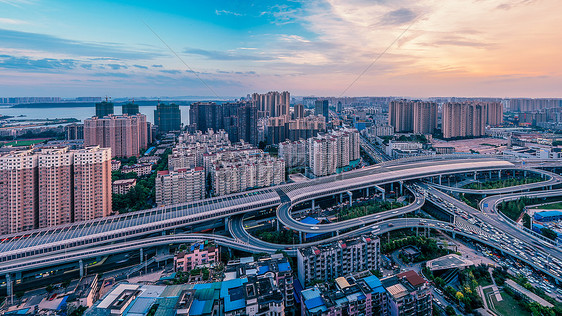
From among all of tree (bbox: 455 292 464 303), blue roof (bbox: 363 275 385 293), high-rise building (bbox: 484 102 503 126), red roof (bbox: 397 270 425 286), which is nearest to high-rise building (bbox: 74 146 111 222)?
blue roof (bbox: 363 275 385 293)

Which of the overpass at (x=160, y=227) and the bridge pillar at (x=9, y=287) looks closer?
the bridge pillar at (x=9, y=287)

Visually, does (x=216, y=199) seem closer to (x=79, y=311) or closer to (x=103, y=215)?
(x=103, y=215)

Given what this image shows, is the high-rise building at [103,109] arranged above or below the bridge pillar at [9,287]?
above

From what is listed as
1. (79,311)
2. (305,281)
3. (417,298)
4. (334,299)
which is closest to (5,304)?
(79,311)

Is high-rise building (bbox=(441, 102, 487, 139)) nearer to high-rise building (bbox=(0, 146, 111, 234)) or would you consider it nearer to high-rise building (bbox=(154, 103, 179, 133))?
high-rise building (bbox=(154, 103, 179, 133))

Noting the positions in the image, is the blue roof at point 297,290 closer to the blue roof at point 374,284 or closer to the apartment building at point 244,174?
the blue roof at point 374,284

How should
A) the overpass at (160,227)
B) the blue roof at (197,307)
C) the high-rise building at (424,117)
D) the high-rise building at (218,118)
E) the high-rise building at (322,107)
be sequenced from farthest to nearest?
the high-rise building at (322,107) < the high-rise building at (424,117) < the high-rise building at (218,118) < the overpass at (160,227) < the blue roof at (197,307)

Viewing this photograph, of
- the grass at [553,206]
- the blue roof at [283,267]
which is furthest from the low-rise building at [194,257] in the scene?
the grass at [553,206]
